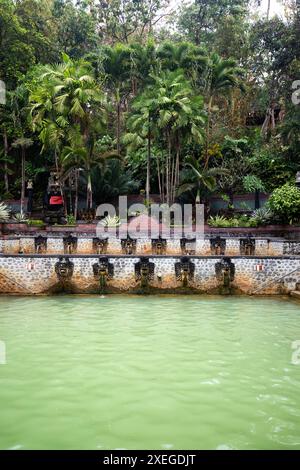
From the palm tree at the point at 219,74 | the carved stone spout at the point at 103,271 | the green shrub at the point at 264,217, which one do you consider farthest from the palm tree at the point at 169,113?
the carved stone spout at the point at 103,271

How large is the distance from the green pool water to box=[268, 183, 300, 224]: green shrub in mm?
9126

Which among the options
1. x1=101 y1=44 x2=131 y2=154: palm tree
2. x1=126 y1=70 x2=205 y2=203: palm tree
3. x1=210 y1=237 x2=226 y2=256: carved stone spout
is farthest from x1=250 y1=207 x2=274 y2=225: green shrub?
x1=101 y1=44 x2=131 y2=154: palm tree

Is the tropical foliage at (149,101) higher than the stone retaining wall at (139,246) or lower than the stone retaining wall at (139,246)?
higher

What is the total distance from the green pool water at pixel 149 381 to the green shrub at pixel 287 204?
9126mm

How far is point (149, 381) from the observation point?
6289mm

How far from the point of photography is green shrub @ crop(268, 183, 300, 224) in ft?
62.9

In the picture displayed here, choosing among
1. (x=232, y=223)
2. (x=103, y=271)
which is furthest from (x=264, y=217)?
(x=103, y=271)

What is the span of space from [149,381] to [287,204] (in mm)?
14781

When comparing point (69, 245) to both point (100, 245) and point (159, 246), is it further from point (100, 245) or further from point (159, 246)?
point (159, 246)

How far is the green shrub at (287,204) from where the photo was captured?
1917 cm

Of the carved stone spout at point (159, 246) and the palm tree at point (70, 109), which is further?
the palm tree at point (70, 109)

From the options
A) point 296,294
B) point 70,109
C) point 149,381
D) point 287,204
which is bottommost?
point 149,381

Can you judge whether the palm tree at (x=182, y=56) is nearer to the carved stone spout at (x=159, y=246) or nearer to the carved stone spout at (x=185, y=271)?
the carved stone spout at (x=159, y=246)

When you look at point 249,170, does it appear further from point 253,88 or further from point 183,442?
point 183,442
